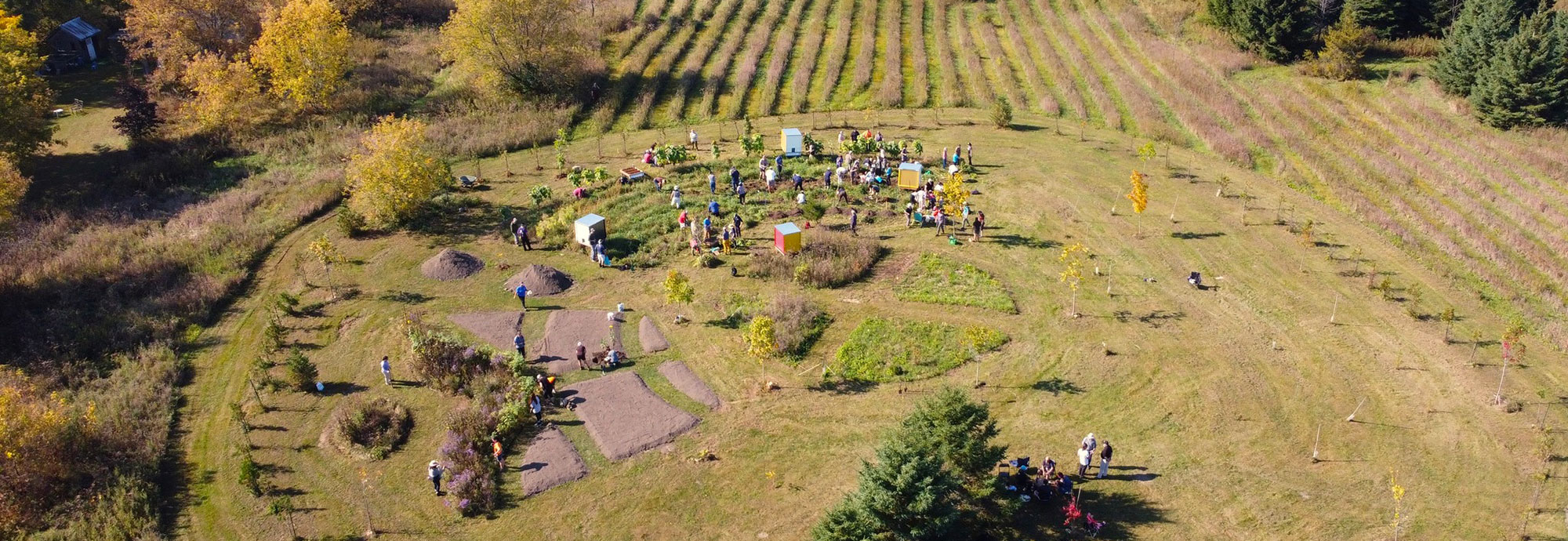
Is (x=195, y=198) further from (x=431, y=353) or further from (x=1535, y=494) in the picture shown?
(x=1535, y=494)

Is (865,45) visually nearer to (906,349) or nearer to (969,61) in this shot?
(969,61)

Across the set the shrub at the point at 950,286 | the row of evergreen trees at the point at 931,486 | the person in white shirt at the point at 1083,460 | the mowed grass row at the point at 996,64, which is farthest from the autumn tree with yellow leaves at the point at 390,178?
the mowed grass row at the point at 996,64

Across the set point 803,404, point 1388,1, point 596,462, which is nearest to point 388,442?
point 596,462

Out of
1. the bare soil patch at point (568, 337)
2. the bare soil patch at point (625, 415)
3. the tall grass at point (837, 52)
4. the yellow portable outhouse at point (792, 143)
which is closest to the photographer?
the bare soil patch at point (625, 415)

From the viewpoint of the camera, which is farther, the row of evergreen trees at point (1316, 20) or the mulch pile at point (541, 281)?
the row of evergreen trees at point (1316, 20)

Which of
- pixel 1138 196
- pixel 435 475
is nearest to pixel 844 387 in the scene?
pixel 435 475

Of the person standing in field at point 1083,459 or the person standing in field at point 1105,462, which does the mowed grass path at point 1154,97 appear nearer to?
the person standing in field at point 1105,462

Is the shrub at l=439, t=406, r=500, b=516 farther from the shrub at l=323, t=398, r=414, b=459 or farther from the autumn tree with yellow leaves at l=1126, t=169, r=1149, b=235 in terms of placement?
the autumn tree with yellow leaves at l=1126, t=169, r=1149, b=235
